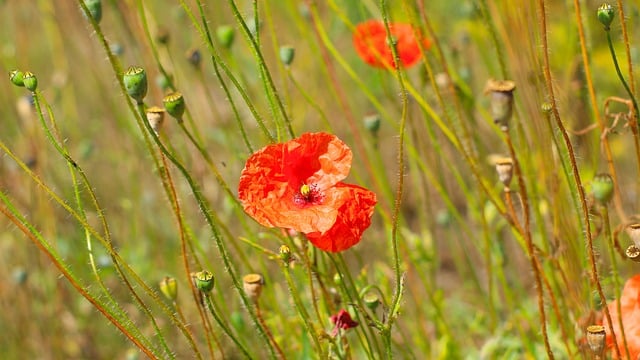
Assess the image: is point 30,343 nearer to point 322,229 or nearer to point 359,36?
point 359,36

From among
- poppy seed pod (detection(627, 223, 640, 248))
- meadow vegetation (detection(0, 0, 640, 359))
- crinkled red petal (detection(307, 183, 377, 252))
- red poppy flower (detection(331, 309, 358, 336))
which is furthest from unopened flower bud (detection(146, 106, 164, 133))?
poppy seed pod (detection(627, 223, 640, 248))

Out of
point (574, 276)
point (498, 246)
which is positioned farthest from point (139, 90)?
point (498, 246)

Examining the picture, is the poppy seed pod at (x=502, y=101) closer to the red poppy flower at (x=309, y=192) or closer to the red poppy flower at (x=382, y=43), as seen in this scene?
the red poppy flower at (x=309, y=192)

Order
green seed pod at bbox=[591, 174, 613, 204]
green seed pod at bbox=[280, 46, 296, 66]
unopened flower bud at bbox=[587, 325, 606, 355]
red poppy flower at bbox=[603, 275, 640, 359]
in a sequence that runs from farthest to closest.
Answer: green seed pod at bbox=[280, 46, 296, 66]
red poppy flower at bbox=[603, 275, 640, 359]
green seed pod at bbox=[591, 174, 613, 204]
unopened flower bud at bbox=[587, 325, 606, 355]

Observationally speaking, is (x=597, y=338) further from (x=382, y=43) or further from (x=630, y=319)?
(x=382, y=43)

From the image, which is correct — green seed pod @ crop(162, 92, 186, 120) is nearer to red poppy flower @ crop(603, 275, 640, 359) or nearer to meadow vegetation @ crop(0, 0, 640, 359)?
meadow vegetation @ crop(0, 0, 640, 359)

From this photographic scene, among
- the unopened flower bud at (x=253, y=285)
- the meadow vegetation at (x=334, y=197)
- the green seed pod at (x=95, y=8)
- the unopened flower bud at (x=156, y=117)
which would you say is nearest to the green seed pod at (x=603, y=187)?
the meadow vegetation at (x=334, y=197)
